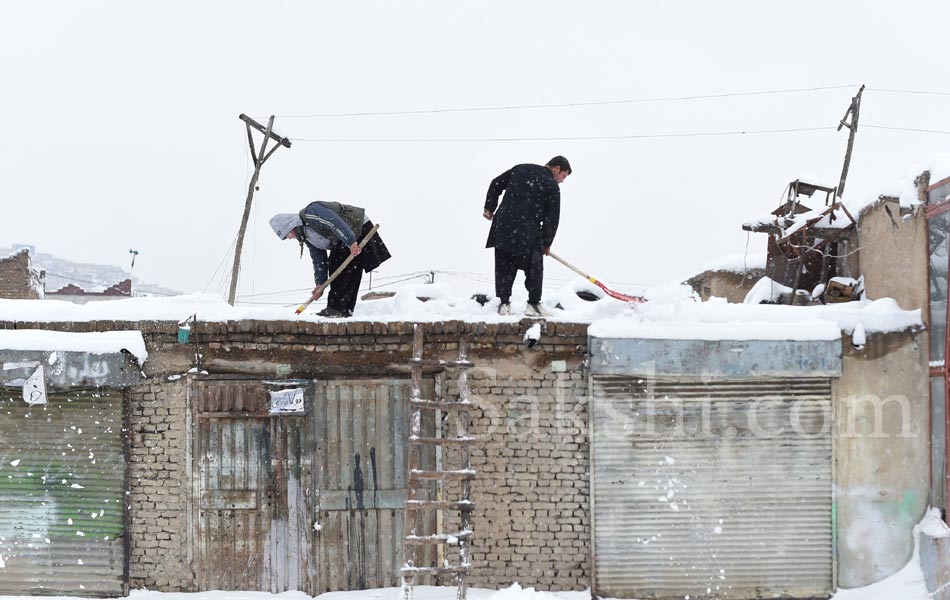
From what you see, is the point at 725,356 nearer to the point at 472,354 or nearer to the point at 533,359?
the point at 533,359

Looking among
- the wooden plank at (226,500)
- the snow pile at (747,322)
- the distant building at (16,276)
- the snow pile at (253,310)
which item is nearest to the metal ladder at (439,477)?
the snow pile at (253,310)

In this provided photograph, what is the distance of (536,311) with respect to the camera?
778 centimetres

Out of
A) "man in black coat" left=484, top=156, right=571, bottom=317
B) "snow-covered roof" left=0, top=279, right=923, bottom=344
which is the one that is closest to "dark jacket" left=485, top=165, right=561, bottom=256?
"man in black coat" left=484, top=156, right=571, bottom=317

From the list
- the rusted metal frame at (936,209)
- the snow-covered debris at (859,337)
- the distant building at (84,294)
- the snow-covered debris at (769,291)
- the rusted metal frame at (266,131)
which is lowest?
the snow-covered debris at (859,337)

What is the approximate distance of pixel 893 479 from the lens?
7461 millimetres

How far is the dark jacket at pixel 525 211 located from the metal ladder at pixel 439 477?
4.26ft

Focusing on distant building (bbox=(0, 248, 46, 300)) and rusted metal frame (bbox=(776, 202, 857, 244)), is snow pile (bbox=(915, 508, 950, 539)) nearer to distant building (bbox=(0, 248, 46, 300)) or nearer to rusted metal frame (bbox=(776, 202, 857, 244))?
rusted metal frame (bbox=(776, 202, 857, 244))

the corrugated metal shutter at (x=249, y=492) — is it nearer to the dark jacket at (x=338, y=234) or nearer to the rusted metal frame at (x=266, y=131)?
the dark jacket at (x=338, y=234)

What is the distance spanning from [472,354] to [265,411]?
2054 millimetres

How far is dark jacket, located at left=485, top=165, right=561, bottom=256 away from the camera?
25.2ft

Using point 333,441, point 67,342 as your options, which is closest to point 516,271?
point 333,441

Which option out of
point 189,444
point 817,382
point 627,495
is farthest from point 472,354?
point 817,382

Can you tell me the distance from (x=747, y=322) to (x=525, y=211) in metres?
2.40

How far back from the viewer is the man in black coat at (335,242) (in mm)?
7902
